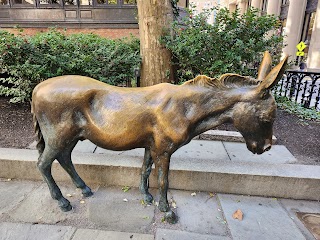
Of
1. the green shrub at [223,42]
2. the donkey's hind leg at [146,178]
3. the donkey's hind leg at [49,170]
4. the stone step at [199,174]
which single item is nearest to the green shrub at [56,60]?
the green shrub at [223,42]

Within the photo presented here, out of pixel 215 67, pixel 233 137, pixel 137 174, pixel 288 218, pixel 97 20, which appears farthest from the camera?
pixel 97 20

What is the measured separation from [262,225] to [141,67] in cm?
410

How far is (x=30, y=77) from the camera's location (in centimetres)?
509

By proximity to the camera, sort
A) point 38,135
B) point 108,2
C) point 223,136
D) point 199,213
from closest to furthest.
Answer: point 38,135 → point 199,213 → point 223,136 → point 108,2

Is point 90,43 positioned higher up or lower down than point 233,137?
higher up

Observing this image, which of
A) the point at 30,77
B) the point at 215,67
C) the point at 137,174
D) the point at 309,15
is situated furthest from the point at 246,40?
the point at 309,15

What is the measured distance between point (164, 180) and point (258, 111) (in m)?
1.12

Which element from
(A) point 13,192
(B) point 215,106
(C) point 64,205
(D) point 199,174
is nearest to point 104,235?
(C) point 64,205

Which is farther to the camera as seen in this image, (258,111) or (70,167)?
(70,167)

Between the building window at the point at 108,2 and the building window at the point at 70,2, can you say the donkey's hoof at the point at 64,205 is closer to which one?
the building window at the point at 108,2

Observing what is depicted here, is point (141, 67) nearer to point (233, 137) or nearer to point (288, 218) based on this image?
point (233, 137)

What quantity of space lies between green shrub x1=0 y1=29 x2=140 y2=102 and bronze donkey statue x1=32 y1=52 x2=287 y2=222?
2.95 metres

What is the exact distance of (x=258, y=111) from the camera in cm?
205

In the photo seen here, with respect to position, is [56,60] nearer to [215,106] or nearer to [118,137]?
[118,137]
